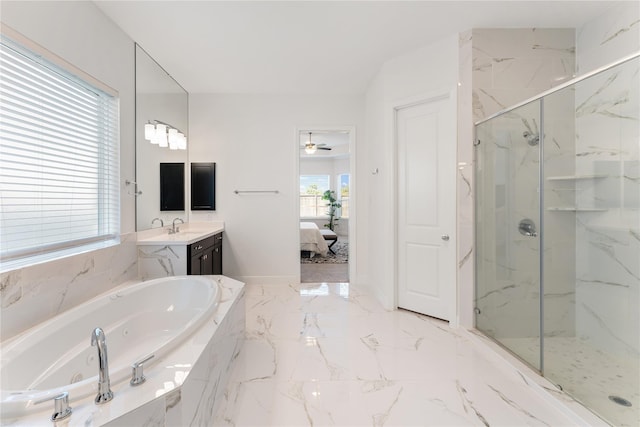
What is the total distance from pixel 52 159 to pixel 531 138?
333cm

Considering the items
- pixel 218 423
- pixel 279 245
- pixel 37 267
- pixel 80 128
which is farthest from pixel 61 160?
pixel 279 245

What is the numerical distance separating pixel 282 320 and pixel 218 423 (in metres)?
1.29

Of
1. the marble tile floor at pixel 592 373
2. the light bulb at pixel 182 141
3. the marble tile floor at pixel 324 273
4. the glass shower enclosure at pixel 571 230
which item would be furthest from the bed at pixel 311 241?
A: the marble tile floor at pixel 592 373

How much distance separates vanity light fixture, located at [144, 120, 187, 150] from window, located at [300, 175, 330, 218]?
16.9 feet

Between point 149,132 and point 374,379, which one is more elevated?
point 149,132

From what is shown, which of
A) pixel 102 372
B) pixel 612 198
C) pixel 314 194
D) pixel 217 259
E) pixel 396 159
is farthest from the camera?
pixel 314 194

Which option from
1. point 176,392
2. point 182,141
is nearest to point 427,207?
point 176,392

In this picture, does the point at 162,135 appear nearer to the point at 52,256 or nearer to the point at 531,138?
the point at 52,256

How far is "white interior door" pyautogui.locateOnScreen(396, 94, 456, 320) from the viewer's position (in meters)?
2.63

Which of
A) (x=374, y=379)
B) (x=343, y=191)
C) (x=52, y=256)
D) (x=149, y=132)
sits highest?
(x=149, y=132)

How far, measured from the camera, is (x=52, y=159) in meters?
1.80

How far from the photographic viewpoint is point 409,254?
116 inches

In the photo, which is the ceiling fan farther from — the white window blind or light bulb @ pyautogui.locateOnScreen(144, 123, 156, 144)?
the white window blind

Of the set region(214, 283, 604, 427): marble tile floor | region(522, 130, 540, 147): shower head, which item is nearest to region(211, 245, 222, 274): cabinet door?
region(214, 283, 604, 427): marble tile floor
